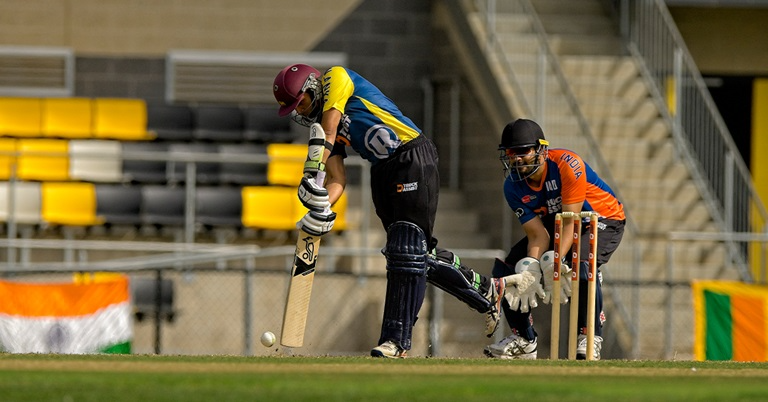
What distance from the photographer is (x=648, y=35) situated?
18.3 metres

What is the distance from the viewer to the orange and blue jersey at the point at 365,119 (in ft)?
29.5

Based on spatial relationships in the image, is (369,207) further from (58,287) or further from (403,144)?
(403,144)

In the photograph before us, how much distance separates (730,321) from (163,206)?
5954 millimetres

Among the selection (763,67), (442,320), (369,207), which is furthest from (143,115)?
(763,67)

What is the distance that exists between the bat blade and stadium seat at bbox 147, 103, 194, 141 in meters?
9.04

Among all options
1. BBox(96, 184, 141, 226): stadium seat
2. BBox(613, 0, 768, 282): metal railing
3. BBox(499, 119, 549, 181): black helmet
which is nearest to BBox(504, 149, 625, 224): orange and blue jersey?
BBox(499, 119, 549, 181): black helmet

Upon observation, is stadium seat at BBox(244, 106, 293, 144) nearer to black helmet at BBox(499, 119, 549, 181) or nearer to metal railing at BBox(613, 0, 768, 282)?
metal railing at BBox(613, 0, 768, 282)

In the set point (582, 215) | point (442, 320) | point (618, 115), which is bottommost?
point (442, 320)

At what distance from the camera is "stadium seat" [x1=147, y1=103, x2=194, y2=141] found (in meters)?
17.8

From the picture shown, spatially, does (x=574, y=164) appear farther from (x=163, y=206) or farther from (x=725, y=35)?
(x=725, y=35)

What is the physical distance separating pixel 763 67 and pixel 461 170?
13.6 ft

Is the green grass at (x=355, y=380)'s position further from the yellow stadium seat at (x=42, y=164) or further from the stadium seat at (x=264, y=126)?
the stadium seat at (x=264, y=126)

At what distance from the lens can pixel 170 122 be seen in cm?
1792

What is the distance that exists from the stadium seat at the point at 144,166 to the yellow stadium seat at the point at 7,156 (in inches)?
46.0
